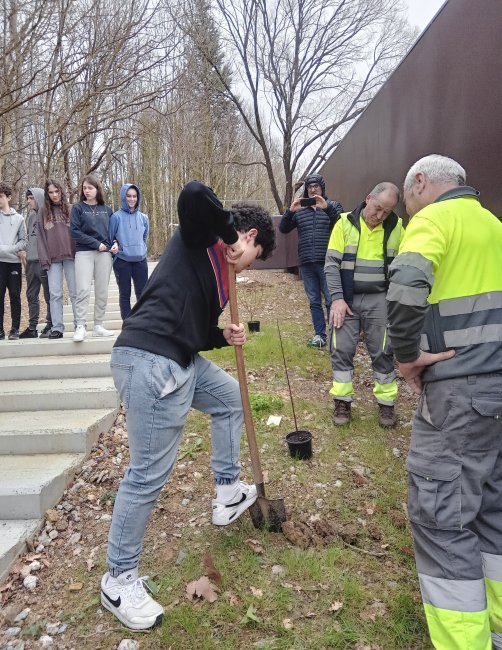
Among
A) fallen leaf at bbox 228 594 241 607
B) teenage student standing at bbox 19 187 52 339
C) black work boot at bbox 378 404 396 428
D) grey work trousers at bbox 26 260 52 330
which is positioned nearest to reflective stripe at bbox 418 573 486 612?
fallen leaf at bbox 228 594 241 607

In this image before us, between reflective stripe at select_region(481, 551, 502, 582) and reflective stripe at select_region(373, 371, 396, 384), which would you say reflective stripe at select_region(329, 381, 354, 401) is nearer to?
reflective stripe at select_region(373, 371, 396, 384)

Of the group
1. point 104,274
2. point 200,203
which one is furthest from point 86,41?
point 200,203

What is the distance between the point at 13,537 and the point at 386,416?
288 centimetres

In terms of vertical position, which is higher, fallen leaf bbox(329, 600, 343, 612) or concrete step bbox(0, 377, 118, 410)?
concrete step bbox(0, 377, 118, 410)

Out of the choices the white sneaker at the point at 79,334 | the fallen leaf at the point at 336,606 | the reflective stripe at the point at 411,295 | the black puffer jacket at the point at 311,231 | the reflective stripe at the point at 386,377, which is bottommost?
the fallen leaf at the point at 336,606

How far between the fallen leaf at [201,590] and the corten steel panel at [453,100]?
3.06m

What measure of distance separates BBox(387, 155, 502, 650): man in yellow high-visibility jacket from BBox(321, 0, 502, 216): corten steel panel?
182 centimetres

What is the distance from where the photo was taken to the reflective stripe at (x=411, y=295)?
1804 millimetres

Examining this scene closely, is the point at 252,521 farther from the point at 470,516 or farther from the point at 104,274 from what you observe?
the point at 104,274

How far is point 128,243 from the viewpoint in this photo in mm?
5695

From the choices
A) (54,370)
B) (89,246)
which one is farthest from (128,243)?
(54,370)

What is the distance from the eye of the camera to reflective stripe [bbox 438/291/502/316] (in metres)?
1.82

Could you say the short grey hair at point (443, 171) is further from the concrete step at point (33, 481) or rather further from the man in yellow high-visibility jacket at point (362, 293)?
the concrete step at point (33, 481)

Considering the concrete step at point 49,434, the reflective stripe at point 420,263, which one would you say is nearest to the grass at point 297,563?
the concrete step at point 49,434
